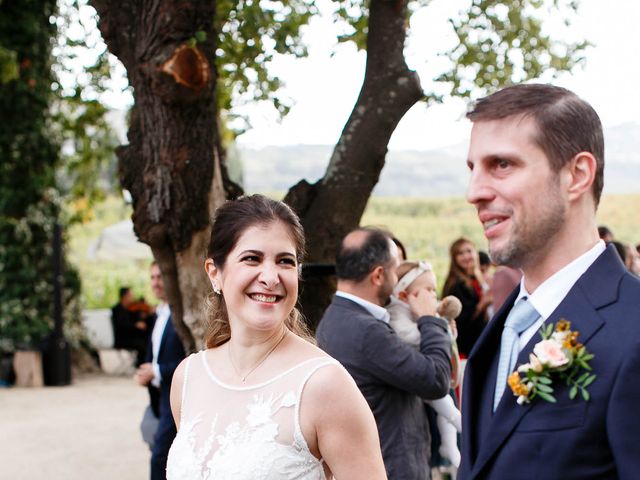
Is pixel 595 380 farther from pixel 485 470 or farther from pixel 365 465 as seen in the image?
pixel 365 465

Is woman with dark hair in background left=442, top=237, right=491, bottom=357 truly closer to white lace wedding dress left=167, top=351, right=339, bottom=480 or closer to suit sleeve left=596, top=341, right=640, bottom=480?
white lace wedding dress left=167, top=351, right=339, bottom=480

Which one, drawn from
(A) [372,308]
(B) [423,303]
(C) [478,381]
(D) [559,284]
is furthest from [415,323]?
(D) [559,284]

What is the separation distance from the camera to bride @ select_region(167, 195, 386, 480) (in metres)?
3.01

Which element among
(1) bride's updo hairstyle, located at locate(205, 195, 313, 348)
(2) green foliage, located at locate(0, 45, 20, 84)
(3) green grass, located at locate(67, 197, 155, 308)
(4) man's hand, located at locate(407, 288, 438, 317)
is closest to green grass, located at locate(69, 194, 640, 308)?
(3) green grass, located at locate(67, 197, 155, 308)

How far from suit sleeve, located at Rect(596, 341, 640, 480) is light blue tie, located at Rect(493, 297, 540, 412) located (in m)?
0.32

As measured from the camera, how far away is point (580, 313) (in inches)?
80.5

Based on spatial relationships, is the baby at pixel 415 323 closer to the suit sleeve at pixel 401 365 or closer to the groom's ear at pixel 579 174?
the suit sleeve at pixel 401 365

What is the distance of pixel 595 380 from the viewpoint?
6.37ft

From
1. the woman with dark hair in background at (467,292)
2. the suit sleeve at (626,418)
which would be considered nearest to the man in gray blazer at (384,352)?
the suit sleeve at (626,418)

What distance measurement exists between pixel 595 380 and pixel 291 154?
41.8 metres

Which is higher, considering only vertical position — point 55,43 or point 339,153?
point 55,43

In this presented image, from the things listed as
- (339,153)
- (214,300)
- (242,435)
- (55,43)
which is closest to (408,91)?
(339,153)

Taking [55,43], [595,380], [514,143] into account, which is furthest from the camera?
[55,43]

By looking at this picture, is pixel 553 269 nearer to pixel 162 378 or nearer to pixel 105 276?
pixel 162 378
